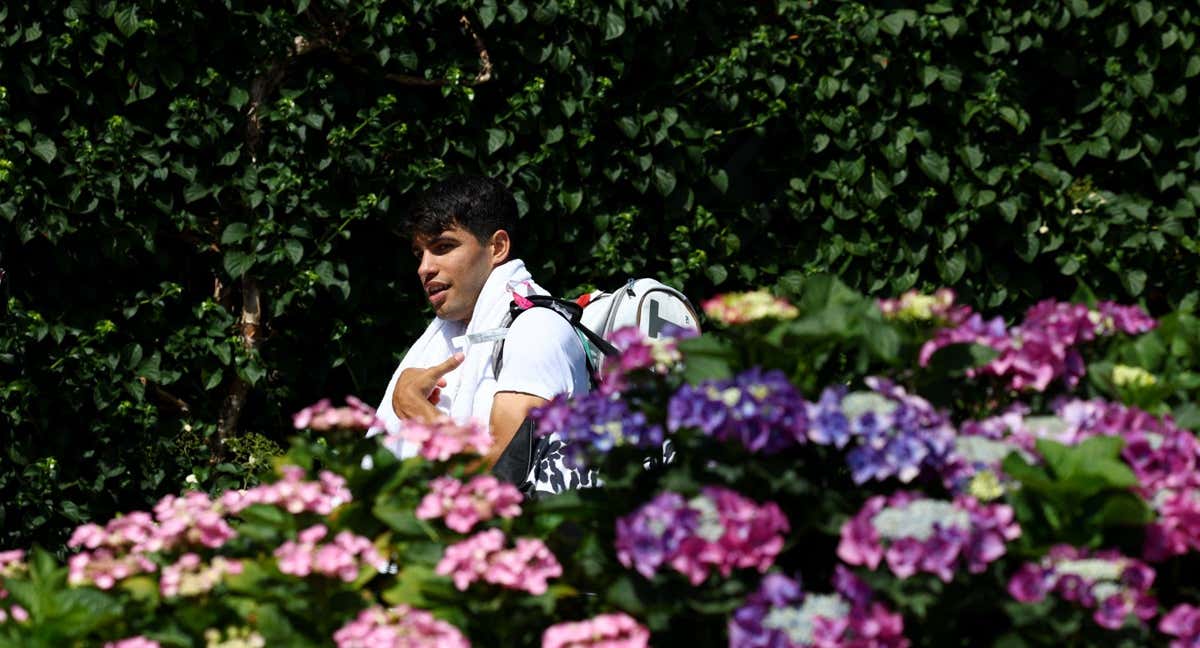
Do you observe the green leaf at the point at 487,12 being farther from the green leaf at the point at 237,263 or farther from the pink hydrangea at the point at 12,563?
the pink hydrangea at the point at 12,563

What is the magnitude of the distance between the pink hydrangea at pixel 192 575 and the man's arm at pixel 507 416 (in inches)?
49.4

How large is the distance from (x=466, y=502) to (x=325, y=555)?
211mm

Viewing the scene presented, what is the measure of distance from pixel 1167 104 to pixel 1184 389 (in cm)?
305

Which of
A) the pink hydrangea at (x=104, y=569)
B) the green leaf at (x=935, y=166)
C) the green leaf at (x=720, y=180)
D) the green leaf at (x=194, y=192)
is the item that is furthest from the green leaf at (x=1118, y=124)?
the pink hydrangea at (x=104, y=569)

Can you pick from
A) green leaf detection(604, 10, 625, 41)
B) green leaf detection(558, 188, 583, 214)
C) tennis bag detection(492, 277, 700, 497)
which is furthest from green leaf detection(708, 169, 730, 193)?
tennis bag detection(492, 277, 700, 497)

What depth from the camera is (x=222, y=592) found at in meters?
2.13

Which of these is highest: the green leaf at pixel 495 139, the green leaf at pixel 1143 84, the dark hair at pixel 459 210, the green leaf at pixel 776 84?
the green leaf at pixel 1143 84

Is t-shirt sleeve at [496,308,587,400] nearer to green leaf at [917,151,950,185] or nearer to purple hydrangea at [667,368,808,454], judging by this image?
purple hydrangea at [667,368,808,454]

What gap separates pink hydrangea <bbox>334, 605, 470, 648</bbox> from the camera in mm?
1864

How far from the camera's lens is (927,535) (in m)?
1.78

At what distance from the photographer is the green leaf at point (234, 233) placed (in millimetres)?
4238

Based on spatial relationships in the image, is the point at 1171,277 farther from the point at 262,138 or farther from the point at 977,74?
the point at 262,138

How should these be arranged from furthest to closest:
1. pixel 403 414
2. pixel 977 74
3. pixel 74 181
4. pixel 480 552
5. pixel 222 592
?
1. pixel 977 74
2. pixel 74 181
3. pixel 403 414
4. pixel 222 592
5. pixel 480 552

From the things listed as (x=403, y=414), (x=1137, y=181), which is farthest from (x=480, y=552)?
(x=1137, y=181)
